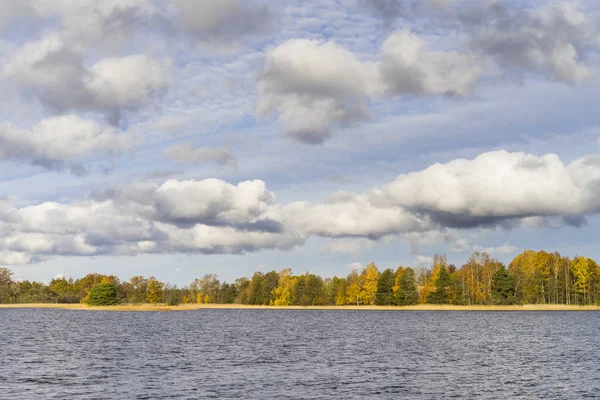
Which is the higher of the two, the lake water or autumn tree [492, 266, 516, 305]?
autumn tree [492, 266, 516, 305]

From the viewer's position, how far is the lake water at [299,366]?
44.6 m

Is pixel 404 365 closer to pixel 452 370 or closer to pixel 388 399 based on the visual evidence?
pixel 452 370

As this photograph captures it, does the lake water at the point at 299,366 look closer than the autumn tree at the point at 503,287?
Yes

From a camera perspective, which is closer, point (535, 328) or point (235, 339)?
point (235, 339)

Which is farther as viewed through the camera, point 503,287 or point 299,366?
point 503,287

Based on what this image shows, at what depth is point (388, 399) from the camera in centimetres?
4166

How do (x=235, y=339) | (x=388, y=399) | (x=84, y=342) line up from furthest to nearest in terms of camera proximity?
1. (x=235, y=339)
2. (x=84, y=342)
3. (x=388, y=399)

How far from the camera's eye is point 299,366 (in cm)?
5822

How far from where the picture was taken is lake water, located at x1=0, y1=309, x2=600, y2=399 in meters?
44.6

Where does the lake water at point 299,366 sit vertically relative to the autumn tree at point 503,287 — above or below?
below

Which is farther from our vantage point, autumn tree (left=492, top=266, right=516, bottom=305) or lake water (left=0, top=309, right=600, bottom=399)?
autumn tree (left=492, top=266, right=516, bottom=305)

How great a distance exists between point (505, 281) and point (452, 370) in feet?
493

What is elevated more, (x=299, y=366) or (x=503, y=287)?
(x=503, y=287)

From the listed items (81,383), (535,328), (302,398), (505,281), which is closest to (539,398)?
(302,398)
